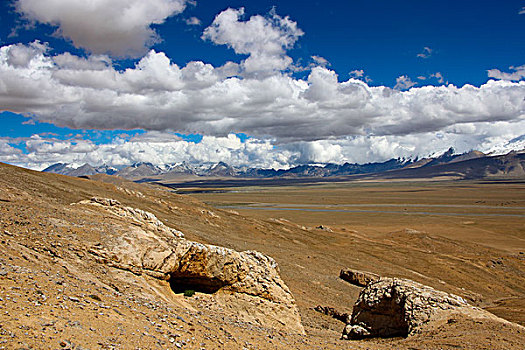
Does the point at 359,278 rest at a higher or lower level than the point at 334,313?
lower

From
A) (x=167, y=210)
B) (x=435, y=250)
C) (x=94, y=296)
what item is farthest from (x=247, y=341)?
(x=435, y=250)

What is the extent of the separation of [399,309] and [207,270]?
31.2 feet

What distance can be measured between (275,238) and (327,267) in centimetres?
1631

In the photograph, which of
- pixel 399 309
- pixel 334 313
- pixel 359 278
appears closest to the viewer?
pixel 399 309

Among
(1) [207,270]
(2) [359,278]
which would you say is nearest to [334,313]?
(1) [207,270]

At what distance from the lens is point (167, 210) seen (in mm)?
57000

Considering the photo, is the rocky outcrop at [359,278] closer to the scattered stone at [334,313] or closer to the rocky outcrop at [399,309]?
the scattered stone at [334,313]

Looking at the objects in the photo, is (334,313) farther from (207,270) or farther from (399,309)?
(207,270)

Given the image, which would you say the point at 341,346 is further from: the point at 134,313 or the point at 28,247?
the point at 28,247

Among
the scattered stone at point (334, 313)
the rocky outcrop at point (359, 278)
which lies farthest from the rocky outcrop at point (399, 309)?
the rocky outcrop at point (359, 278)

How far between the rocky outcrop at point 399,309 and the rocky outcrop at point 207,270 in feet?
11.2

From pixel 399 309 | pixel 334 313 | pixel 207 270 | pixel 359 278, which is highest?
pixel 207 270

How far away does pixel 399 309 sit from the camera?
16609 mm

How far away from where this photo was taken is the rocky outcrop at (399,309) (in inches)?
607
